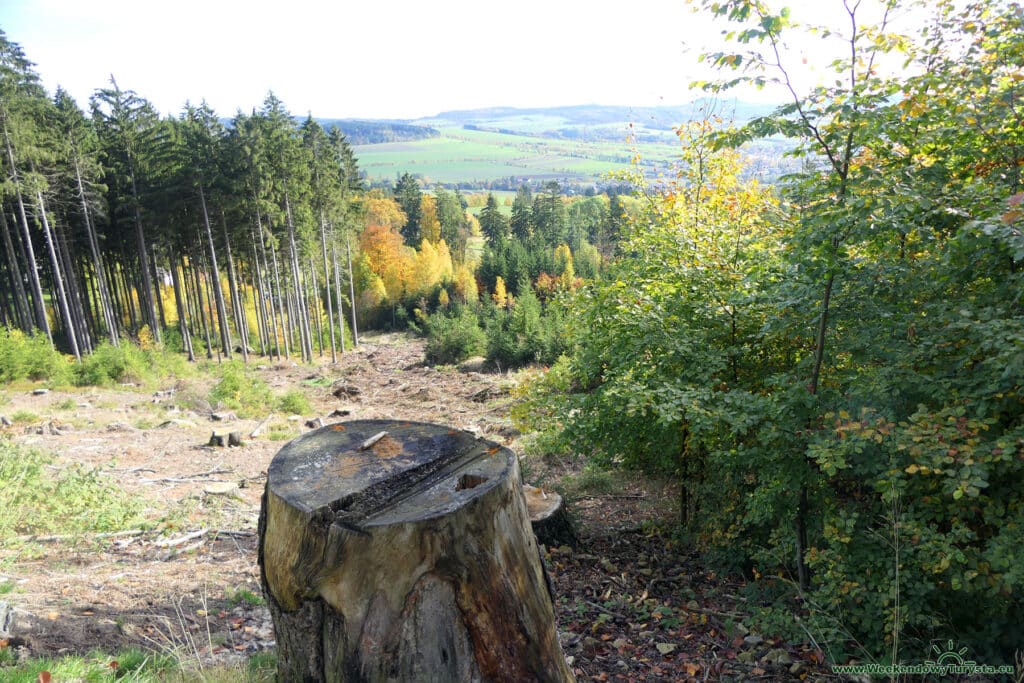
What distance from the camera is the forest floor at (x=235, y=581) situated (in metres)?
4.10

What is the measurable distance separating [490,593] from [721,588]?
161 inches

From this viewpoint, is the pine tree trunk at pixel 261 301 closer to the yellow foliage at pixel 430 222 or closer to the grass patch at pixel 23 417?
the grass patch at pixel 23 417

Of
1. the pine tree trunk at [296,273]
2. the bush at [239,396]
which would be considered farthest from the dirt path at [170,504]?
the pine tree trunk at [296,273]

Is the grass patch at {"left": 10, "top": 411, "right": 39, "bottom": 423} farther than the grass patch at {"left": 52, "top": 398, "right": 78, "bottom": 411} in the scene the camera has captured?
No

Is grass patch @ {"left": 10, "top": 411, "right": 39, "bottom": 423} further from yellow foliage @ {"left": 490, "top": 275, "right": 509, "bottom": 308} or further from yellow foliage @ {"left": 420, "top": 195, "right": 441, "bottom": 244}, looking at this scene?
yellow foliage @ {"left": 420, "top": 195, "right": 441, "bottom": 244}

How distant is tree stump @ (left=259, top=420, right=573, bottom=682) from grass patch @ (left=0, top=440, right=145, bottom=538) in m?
5.92

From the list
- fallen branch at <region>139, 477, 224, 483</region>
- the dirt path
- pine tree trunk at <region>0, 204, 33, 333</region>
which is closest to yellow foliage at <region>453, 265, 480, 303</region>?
the dirt path

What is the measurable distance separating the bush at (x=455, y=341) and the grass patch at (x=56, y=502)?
18.9m

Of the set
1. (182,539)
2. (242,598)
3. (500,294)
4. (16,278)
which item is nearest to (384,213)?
(500,294)

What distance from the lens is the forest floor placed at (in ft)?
13.5

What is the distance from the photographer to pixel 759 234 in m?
6.04

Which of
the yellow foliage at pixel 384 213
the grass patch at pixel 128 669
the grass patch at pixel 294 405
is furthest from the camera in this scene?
the yellow foliage at pixel 384 213

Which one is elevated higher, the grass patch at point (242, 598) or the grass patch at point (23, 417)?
the grass patch at point (242, 598)

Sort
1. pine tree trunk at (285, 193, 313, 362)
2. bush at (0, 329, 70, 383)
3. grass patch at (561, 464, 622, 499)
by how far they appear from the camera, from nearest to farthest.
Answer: grass patch at (561, 464, 622, 499)
bush at (0, 329, 70, 383)
pine tree trunk at (285, 193, 313, 362)
